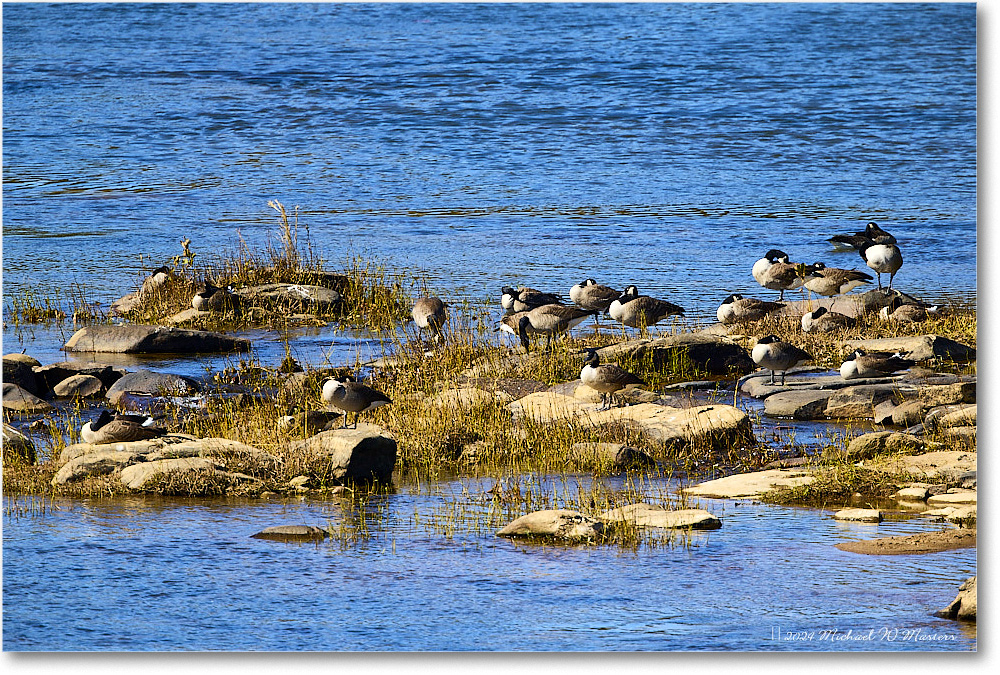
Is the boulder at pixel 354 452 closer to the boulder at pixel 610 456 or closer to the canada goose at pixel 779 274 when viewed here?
the boulder at pixel 610 456

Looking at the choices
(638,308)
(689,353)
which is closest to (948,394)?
(689,353)

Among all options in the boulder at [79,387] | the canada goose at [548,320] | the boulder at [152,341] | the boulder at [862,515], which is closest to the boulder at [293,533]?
the boulder at [79,387]

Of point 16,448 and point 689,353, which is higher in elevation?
point 689,353

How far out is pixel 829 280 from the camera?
9000 millimetres

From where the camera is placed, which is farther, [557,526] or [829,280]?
[829,280]

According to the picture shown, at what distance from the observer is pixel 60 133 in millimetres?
6941

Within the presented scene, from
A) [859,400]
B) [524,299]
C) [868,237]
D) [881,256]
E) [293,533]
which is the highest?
[868,237]

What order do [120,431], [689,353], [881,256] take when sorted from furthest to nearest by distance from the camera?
[689,353], [881,256], [120,431]

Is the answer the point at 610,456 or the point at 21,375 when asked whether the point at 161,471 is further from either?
the point at 610,456

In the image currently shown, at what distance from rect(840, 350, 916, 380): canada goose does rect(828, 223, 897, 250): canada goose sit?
0.66 metres

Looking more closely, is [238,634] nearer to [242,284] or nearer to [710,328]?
[242,284]

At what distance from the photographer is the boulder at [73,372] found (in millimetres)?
7305

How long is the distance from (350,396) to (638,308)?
87.1 inches

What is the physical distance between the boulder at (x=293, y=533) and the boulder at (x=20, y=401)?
1.46 m
